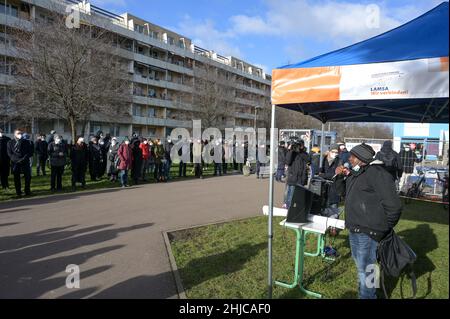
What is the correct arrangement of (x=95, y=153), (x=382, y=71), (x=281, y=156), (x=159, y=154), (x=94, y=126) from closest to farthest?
(x=382, y=71), (x=95, y=153), (x=281, y=156), (x=159, y=154), (x=94, y=126)

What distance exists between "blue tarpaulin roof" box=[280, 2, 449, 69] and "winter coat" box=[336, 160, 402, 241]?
1186mm

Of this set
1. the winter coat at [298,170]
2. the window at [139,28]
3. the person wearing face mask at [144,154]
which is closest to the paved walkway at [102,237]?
the winter coat at [298,170]

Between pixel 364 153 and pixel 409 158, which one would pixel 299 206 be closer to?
pixel 364 153

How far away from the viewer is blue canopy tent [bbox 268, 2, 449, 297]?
3.40 metres

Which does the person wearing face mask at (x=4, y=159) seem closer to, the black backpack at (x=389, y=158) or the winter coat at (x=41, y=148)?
the winter coat at (x=41, y=148)

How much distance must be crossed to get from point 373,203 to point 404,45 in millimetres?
1781

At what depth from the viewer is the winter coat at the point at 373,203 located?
11.2ft

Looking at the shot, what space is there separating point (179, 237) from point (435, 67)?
201 inches

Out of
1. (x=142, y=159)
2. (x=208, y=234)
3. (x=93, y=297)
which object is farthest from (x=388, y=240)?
(x=142, y=159)

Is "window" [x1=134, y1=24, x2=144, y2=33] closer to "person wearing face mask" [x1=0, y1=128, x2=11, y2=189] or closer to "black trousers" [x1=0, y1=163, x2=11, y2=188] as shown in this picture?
"person wearing face mask" [x1=0, y1=128, x2=11, y2=189]

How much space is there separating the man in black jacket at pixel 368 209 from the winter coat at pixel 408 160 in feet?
37.8

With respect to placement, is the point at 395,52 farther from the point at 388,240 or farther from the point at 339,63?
the point at 388,240

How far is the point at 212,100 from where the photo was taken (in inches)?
1572

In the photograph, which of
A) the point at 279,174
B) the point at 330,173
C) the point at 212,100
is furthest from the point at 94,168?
the point at 212,100
